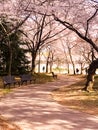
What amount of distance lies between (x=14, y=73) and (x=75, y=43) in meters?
21.9

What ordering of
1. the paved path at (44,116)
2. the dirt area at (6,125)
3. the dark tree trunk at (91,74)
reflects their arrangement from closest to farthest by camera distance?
the dirt area at (6,125), the paved path at (44,116), the dark tree trunk at (91,74)

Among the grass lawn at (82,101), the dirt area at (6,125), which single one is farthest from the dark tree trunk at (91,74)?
the dirt area at (6,125)

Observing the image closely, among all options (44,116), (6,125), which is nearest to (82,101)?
(44,116)

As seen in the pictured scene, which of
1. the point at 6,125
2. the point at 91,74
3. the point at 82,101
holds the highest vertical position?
the point at 91,74

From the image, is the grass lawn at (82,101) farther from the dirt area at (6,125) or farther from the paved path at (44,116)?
the dirt area at (6,125)

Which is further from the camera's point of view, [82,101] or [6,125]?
[82,101]

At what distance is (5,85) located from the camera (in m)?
24.1

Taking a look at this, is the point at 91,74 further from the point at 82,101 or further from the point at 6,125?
the point at 6,125

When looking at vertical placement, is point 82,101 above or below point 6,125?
above

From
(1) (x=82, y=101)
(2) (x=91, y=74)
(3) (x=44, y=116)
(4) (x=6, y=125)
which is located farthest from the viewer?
(2) (x=91, y=74)

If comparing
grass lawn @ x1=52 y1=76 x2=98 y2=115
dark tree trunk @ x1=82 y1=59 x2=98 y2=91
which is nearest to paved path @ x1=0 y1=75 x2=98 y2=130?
grass lawn @ x1=52 y1=76 x2=98 y2=115

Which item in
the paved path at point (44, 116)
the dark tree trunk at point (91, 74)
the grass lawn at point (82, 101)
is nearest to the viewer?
the paved path at point (44, 116)

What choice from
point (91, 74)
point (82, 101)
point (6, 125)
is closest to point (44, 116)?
point (6, 125)

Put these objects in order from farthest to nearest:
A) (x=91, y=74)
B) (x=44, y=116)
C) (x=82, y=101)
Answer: (x=91, y=74) < (x=82, y=101) < (x=44, y=116)
